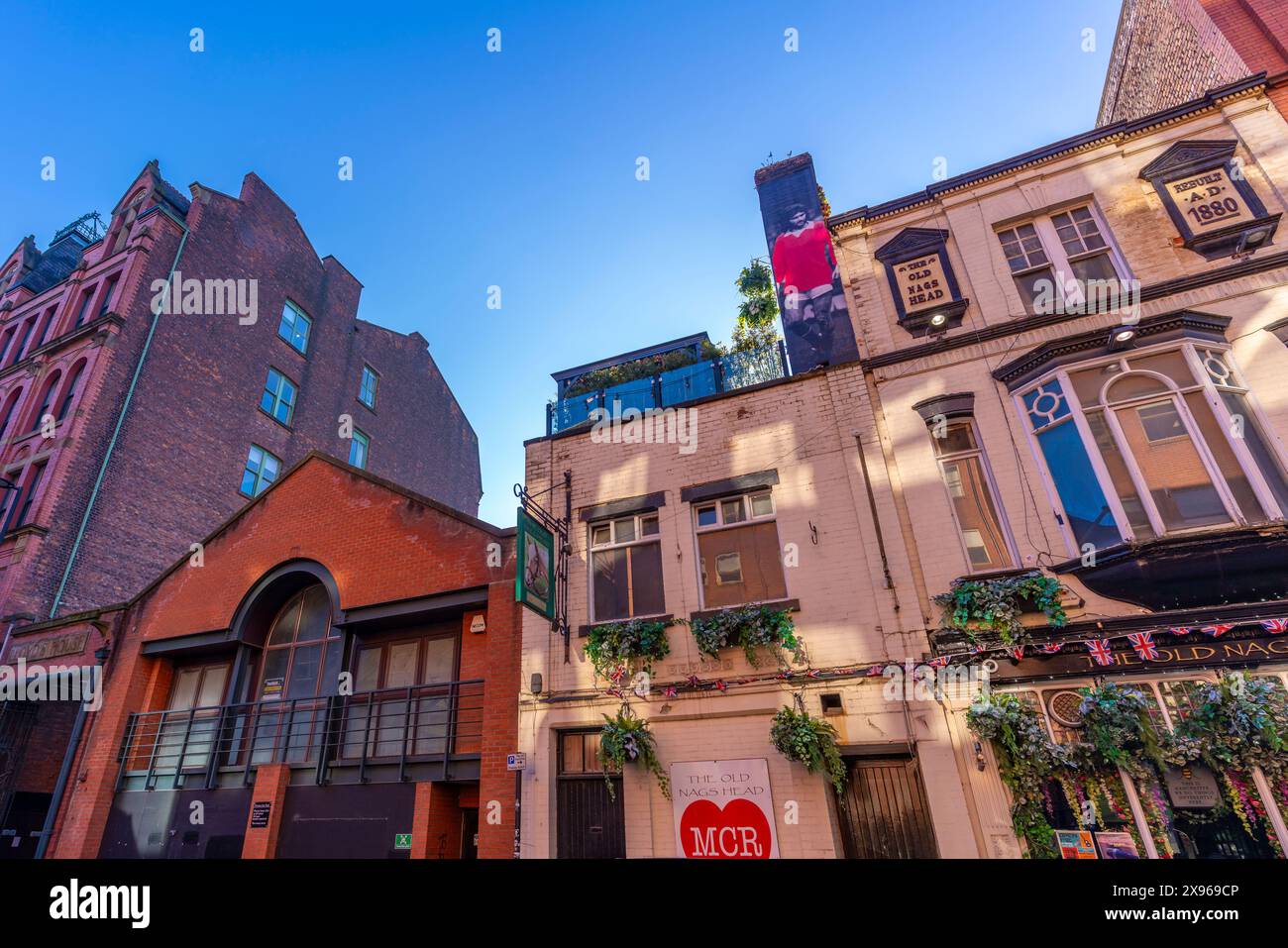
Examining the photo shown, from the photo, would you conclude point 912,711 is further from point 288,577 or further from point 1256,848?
point 288,577

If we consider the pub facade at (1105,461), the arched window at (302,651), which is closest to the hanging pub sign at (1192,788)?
the pub facade at (1105,461)

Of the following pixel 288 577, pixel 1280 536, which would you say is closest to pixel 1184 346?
pixel 1280 536

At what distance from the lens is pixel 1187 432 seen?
369 inches

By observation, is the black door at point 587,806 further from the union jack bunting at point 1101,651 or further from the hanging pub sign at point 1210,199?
the hanging pub sign at point 1210,199

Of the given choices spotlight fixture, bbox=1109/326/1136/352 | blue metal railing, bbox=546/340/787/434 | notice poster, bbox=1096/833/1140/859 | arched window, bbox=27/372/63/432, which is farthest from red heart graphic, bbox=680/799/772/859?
arched window, bbox=27/372/63/432

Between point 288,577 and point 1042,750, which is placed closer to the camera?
point 1042,750

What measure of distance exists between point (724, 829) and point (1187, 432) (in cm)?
897

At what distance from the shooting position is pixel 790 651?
1012cm

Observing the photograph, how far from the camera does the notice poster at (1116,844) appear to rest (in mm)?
7730

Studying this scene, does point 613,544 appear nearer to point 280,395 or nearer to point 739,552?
point 739,552

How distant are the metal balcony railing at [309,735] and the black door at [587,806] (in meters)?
1.97

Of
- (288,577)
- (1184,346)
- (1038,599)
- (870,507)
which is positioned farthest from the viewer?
(288,577)

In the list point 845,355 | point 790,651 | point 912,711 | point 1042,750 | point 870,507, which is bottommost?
point 1042,750
